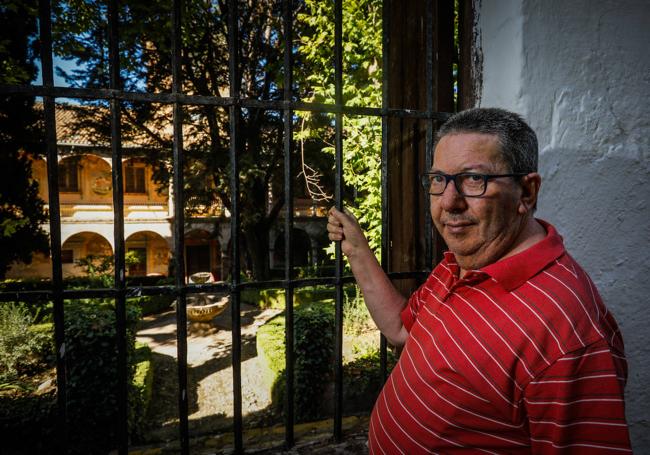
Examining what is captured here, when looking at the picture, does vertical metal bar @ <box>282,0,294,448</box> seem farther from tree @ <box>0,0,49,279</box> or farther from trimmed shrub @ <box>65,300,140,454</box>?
tree @ <box>0,0,49,279</box>

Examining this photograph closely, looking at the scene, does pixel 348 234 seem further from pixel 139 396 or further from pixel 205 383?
pixel 205 383

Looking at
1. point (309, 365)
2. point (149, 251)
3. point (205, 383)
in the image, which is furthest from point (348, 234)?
point (149, 251)

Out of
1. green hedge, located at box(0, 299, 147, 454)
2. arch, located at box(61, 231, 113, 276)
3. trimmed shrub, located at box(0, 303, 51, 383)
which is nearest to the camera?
green hedge, located at box(0, 299, 147, 454)

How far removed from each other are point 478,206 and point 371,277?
24.9 inches

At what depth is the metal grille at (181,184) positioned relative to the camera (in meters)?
1.25

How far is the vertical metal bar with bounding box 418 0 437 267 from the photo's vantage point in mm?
1594

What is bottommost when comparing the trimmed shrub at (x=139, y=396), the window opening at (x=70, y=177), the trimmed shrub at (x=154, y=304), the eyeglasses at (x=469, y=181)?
the trimmed shrub at (x=154, y=304)

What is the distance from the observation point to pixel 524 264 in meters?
1.05

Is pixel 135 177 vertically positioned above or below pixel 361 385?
above

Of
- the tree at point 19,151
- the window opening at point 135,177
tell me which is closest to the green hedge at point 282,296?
the tree at point 19,151

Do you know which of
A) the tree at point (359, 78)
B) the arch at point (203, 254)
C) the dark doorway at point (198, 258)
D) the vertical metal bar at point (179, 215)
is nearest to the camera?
the vertical metal bar at point (179, 215)

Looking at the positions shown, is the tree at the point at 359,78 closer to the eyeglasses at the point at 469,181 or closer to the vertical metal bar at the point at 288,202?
the vertical metal bar at the point at 288,202

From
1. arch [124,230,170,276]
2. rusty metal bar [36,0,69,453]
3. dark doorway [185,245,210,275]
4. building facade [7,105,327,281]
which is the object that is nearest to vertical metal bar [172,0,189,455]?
rusty metal bar [36,0,69,453]

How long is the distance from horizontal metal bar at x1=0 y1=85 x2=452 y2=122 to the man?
48cm
